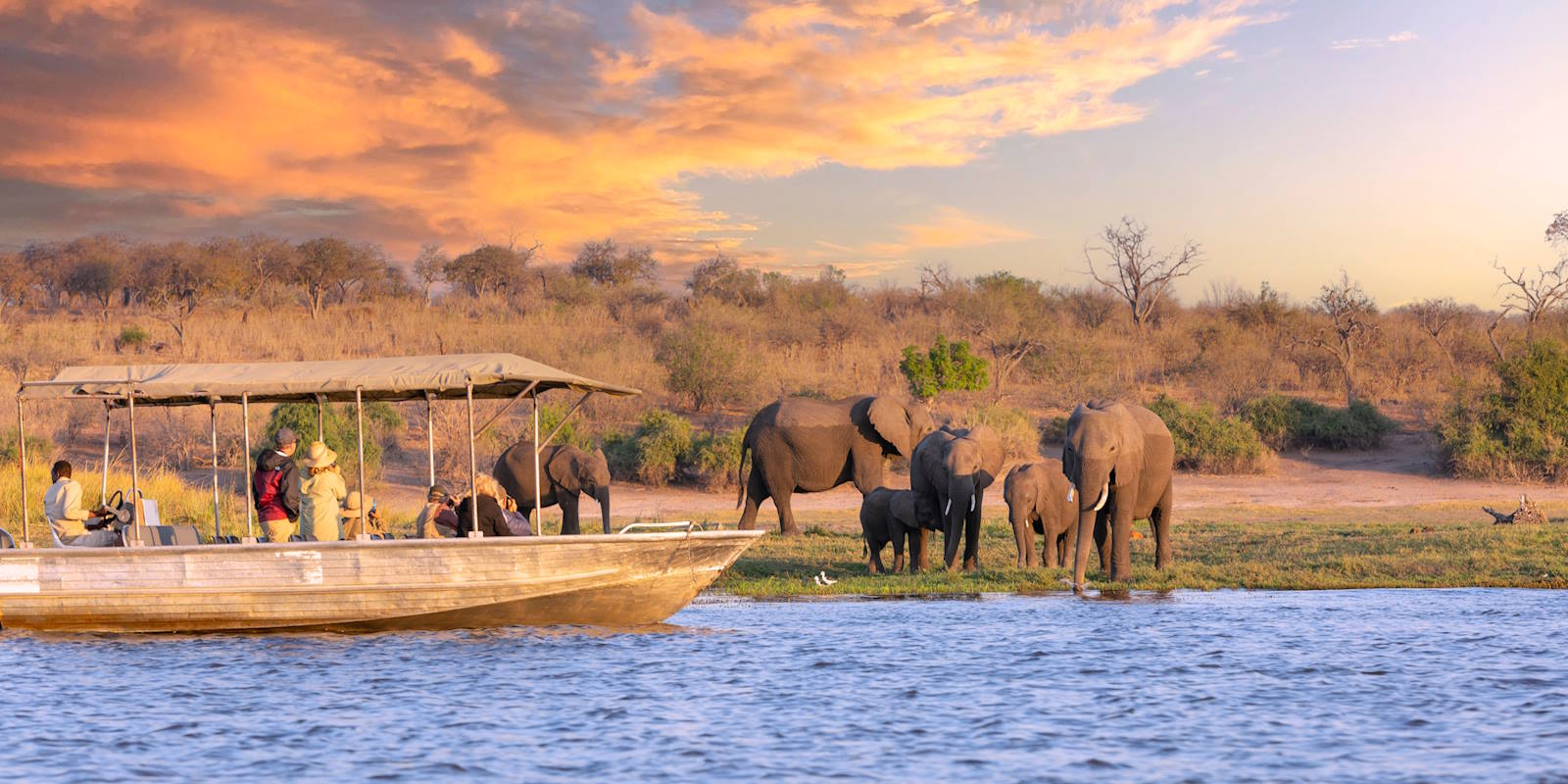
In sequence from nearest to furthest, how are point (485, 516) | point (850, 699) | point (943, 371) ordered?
1. point (850, 699)
2. point (485, 516)
3. point (943, 371)

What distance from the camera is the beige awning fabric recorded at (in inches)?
523

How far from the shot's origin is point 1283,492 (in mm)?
27391

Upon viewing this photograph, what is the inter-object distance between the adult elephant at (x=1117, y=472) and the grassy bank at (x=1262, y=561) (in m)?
0.46

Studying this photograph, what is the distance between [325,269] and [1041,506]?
46.0 meters

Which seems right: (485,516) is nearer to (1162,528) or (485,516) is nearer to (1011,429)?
(1162,528)

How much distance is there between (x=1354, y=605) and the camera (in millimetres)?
15203

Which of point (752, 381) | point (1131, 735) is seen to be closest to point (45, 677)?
point (1131, 735)

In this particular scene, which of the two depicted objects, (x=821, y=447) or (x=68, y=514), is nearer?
(x=68, y=514)

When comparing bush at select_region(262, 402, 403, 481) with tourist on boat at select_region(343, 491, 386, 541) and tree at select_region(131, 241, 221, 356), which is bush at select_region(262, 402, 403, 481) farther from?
tree at select_region(131, 241, 221, 356)

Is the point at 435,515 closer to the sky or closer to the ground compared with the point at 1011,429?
closer to the ground

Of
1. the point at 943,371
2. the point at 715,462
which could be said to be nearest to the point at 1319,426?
the point at 943,371

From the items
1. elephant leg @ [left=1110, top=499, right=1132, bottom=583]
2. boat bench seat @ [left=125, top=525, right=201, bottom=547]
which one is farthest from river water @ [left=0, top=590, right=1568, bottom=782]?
elephant leg @ [left=1110, top=499, right=1132, bottom=583]

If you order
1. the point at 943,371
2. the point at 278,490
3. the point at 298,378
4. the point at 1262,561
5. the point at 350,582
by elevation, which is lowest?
the point at 1262,561

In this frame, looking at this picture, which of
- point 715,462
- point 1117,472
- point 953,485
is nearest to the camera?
point 1117,472
